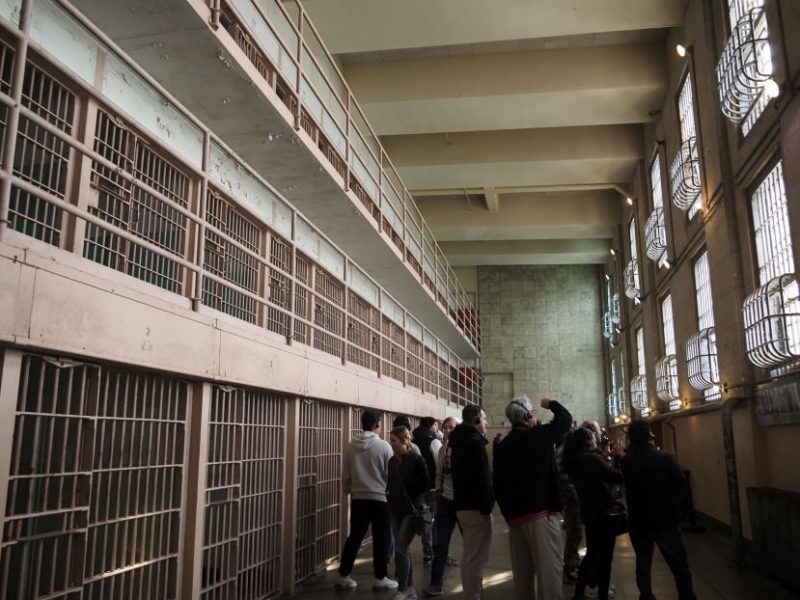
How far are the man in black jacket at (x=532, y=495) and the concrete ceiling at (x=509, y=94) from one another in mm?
8497

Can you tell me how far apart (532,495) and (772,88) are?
549 cm

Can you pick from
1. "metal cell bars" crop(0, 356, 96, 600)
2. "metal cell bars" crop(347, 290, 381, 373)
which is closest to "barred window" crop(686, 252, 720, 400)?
"metal cell bars" crop(347, 290, 381, 373)

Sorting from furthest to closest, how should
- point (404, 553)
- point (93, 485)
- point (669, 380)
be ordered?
1. point (669, 380)
2. point (404, 553)
3. point (93, 485)

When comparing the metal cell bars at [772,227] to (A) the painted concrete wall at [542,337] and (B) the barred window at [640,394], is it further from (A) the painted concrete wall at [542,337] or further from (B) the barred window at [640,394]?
(A) the painted concrete wall at [542,337]

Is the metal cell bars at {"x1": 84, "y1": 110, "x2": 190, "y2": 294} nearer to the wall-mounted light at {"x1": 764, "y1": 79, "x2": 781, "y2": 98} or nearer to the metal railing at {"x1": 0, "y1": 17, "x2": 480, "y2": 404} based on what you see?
the metal railing at {"x1": 0, "y1": 17, "x2": 480, "y2": 404}

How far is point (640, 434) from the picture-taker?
5.60m

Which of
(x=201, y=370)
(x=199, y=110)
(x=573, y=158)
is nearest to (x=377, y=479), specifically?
(x=201, y=370)

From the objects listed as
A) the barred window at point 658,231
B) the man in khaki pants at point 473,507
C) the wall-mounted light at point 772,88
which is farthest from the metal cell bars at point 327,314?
the barred window at point 658,231

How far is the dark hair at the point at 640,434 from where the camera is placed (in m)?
5.59

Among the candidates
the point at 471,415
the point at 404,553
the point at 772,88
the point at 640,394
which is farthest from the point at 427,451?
the point at 640,394

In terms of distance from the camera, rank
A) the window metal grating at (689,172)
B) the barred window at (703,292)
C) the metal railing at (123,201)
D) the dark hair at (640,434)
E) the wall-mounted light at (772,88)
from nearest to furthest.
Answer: the metal railing at (123,201) → the dark hair at (640,434) → the wall-mounted light at (772,88) → the window metal grating at (689,172) → the barred window at (703,292)

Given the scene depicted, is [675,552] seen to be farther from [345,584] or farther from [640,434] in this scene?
[345,584]

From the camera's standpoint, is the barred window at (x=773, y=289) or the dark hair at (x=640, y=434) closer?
the dark hair at (x=640, y=434)

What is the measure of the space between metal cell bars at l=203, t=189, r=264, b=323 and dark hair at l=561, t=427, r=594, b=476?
3.51 meters
